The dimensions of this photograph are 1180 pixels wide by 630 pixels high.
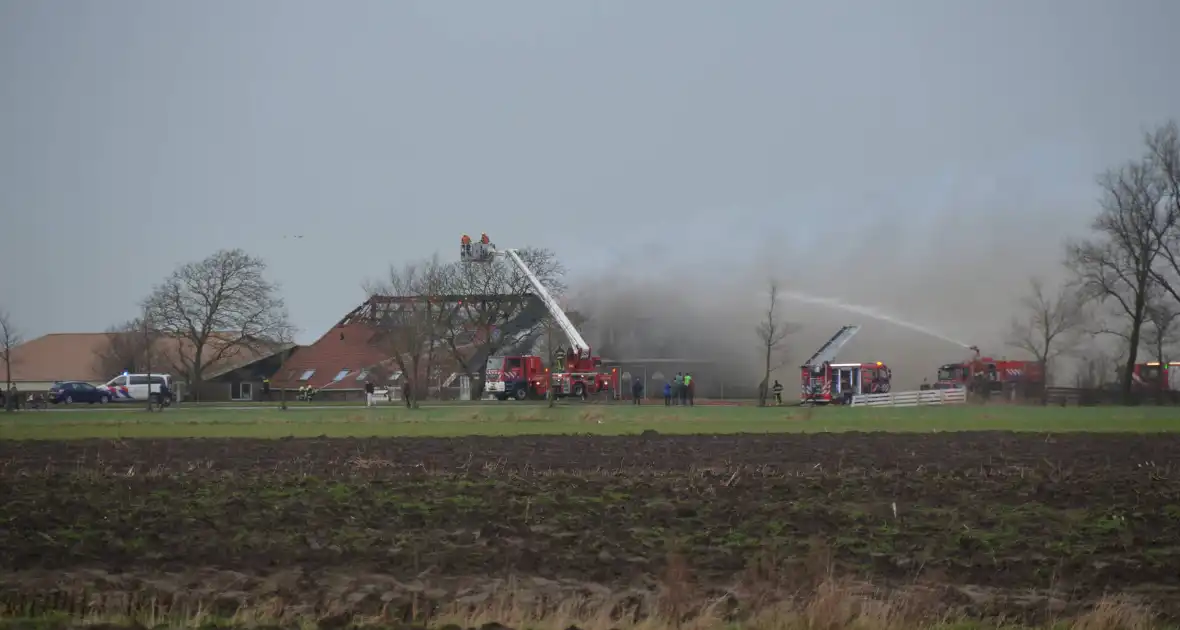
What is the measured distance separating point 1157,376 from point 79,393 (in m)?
68.5

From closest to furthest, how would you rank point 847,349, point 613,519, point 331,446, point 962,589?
point 962,589
point 613,519
point 331,446
point 847,349

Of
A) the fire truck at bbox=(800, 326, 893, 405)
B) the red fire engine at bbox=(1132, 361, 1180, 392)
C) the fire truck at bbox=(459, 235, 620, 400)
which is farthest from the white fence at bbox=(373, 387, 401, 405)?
the red fire engine at bbox=(1132, 361, 1180, 392)

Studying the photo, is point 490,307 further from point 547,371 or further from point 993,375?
point 993,375

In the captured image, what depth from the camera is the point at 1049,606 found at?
45.0 feet

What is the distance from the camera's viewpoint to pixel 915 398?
75.0 m

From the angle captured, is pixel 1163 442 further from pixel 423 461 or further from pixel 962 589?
pixel 962 589

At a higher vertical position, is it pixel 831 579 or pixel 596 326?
pixel 596 326

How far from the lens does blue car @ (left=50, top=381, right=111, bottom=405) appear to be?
85000mm

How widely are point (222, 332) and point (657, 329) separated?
1572 inches

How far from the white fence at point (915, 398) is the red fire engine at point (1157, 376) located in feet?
37.2

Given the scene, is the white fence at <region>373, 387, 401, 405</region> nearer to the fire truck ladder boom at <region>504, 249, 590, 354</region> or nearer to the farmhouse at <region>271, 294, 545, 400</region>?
the farmhouse at <region>271, 294, 545, 400</region>

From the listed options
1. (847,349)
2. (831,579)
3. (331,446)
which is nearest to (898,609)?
(831,579)

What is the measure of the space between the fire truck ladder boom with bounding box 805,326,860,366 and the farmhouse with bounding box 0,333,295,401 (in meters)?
42.3

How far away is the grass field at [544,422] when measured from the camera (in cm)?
4406
